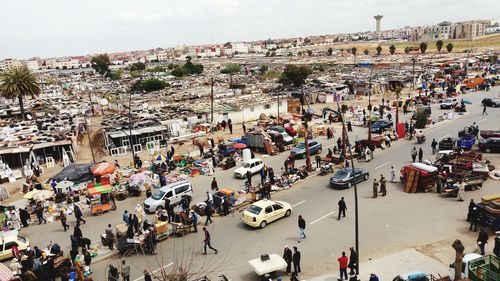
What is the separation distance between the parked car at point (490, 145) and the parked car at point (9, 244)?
97.2 feet

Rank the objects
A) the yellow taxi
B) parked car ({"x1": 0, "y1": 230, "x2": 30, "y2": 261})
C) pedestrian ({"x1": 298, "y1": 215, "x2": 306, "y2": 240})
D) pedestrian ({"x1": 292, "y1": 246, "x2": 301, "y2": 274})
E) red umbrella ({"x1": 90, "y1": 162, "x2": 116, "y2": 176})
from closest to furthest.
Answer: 1. pedestrian ({"x1": 292, "y1": 246, "x2": 301, "y2": 274})
2. pedestrian ({"x1": 298, "y1": 215, "x2": 306, "y2": 240})
3. parked car ({"x1": 0, "y1": 230, "x2": 30, "y2": 261})
4. the yellow taxi
5. red umbrella ({"x1": 90, "y1": 162, "x2": 116, "y2": 176})

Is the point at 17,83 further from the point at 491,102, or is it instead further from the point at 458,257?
the point at 491,102

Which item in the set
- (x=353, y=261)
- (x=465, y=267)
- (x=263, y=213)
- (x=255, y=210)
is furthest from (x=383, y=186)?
A: (x=465, y=267)

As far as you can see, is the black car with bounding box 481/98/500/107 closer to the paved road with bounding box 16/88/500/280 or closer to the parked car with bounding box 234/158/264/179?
the paved road with bounding box 16/88/500/280

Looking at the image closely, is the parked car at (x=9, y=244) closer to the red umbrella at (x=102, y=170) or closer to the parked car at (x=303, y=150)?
the red umbrella at (x=102, y=170)

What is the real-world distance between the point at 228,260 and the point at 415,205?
10590 millimetres

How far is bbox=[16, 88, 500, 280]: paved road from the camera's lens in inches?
650

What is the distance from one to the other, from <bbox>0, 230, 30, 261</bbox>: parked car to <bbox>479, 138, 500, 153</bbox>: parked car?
97.2ft

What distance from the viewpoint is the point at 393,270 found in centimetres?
1490

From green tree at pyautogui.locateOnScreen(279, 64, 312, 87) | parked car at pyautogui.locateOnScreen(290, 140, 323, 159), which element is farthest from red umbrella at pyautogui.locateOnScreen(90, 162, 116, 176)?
green tree at pyautogui.locateOnScreen(279, 64, 312, 87)

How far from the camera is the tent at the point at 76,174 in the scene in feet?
93.8

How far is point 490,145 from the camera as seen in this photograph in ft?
96.1

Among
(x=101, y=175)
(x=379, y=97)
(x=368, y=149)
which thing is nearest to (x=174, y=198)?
(x=101, y=175)

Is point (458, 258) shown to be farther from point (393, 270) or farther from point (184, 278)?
point (184, 278)
